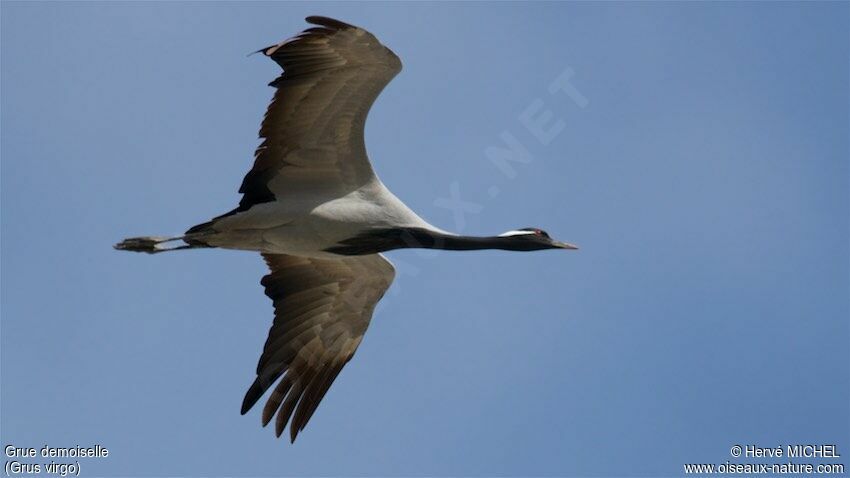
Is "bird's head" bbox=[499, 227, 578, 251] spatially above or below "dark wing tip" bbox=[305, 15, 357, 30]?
below

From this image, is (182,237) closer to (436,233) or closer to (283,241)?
(283,241)

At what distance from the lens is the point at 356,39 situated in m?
14.5

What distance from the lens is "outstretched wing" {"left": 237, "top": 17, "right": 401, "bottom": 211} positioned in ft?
48.0

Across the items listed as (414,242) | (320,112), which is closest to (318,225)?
(414,242)

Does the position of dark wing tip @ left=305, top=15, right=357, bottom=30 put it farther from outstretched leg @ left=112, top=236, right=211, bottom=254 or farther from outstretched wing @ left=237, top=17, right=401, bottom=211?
outstretched leg @ left=112, top=236, right=211, bottom=254

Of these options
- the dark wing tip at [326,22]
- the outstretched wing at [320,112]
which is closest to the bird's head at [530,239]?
the outstretched wing at [320,112]

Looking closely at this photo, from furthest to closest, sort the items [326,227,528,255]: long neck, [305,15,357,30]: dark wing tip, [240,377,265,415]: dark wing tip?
[240,377,265,415]: dark wing tip
[326,227,528,255]: long neck
[305,15,357,30]: dark wing tip

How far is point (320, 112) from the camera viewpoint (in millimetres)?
15367

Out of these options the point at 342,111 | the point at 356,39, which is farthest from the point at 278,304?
the point at 356,39

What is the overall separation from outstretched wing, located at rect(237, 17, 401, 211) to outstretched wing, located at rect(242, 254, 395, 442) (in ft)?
5.98

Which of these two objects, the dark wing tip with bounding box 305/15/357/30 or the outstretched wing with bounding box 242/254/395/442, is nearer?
the dark wing tip with bounding box 305/15/357/30

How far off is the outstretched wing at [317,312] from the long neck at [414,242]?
53.7 inches

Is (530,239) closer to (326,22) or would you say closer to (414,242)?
(414,242)

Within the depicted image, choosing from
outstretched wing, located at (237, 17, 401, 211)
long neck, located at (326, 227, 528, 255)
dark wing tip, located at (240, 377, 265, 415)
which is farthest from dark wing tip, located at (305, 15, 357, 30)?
dark wing tip, located at (240, 377, 265, 415)
